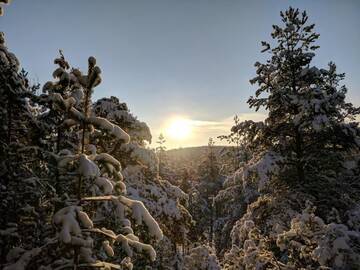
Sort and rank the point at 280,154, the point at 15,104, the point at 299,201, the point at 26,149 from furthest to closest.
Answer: the point at 280,154 → the point at 299,201 → the point at 15,104 → the point at 26,149

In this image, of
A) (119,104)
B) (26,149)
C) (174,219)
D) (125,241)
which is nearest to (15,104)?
(26,149)

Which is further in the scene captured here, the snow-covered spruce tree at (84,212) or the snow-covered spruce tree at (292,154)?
the snow-covered spruce tree at (292,154)

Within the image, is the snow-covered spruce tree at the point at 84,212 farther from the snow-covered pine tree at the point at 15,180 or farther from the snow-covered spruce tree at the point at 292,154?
the snow-covered spruce tree at the point at 292,154

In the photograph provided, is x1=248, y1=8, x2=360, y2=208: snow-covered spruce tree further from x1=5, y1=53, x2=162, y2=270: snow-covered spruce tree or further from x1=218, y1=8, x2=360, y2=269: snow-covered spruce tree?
x1=5, y1=53, x2=162, y2=270: snow-covered spruce tree

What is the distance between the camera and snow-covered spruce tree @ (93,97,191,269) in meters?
11.0

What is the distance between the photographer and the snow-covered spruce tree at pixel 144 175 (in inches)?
431

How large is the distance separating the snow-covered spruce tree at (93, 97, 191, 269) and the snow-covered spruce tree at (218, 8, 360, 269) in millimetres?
2063

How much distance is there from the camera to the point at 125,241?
500cm

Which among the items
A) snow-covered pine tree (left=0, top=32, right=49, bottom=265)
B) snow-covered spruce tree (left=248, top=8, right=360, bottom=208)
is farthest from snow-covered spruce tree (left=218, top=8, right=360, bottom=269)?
snow-covered pine tree (left=0, top=32, right=49, bottom=265)

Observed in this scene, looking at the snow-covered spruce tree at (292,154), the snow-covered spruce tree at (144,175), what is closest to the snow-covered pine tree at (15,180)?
the snow-covered spruce tree at (144,175)

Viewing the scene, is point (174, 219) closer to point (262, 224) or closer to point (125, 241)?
point (262, 224)

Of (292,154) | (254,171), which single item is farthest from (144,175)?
(292,154)

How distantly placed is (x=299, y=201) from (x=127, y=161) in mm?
5458

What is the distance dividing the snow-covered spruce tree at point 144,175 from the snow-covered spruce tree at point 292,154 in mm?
2063
